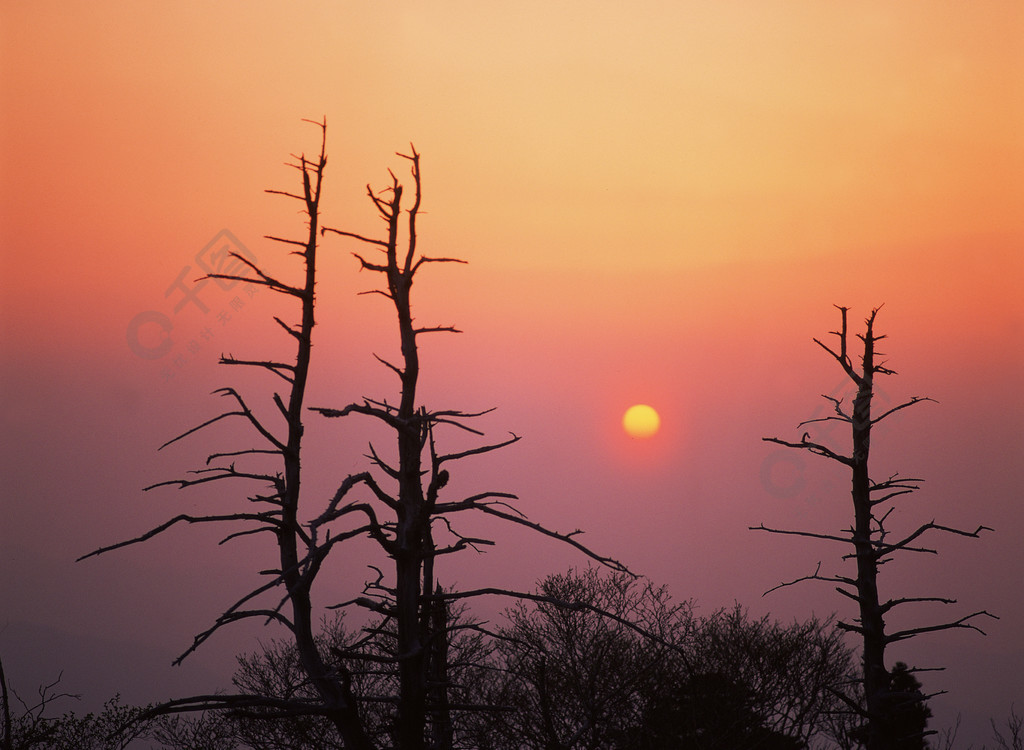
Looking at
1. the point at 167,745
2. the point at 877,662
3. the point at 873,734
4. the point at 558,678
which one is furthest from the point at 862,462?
the point at 167,745

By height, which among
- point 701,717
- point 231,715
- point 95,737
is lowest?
point 95,737

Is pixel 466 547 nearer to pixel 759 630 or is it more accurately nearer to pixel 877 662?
pixel 877 662

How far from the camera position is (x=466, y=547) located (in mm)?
8000

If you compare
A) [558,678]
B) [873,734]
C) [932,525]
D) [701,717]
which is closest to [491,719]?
[558,678]

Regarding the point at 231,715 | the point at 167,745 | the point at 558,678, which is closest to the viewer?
the point at 231,715

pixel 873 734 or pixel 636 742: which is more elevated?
pixel 873 734

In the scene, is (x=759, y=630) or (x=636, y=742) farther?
(x=759, y=630)

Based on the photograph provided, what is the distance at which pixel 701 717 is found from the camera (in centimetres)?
3069

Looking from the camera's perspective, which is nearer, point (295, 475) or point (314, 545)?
point (314, 545)

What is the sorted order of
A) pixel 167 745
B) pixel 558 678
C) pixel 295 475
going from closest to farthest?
pixel 295 475 < pixel 558 678 < pixel 167 745

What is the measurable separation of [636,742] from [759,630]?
16609 millimetres

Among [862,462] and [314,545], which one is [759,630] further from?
[314,545]

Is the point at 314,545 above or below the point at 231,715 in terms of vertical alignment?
above

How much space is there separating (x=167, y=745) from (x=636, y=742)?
22248 mm
